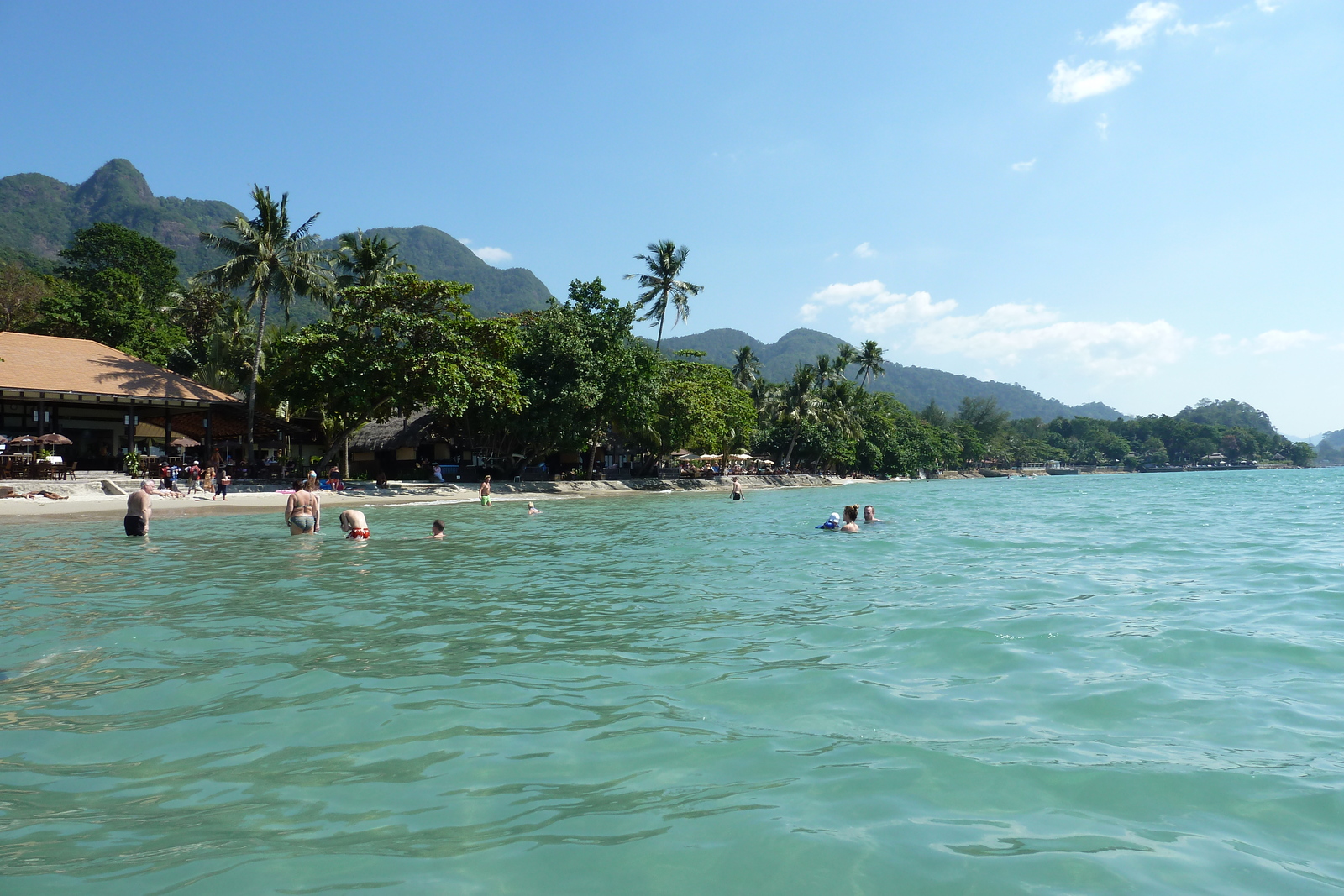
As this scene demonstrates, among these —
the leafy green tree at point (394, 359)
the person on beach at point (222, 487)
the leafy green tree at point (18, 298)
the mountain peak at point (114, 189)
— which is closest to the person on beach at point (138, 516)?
the person on beach at point (222, 487)

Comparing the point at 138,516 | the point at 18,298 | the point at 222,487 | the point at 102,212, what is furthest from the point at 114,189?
the point at 138,516

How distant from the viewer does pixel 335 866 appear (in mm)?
3053

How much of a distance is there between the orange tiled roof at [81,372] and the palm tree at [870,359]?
6740 centimetres

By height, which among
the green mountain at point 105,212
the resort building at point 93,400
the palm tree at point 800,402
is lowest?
the resort building at point 93,400

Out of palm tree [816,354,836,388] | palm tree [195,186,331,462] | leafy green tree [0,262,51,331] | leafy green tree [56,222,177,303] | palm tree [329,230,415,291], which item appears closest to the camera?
palm tree [195,186,331,462]

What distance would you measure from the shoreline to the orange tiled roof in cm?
411

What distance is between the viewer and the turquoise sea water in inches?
124

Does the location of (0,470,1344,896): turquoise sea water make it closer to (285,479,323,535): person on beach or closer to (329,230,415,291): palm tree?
(285,479,323,535): person on beach

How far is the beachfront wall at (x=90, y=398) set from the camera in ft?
91.5

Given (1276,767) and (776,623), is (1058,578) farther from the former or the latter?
(1276,767)

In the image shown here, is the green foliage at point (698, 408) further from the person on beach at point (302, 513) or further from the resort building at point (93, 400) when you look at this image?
the person on beach at point (302, 513)

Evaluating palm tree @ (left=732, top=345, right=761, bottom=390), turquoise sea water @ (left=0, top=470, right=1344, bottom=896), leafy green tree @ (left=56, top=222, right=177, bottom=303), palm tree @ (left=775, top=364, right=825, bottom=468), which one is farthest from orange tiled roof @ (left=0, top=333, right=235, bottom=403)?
palm tree @ (left=732, top=345, right=761, bottom=390)

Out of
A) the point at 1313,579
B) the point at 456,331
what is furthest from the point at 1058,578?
the point at 456,331

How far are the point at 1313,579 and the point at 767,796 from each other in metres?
11.4
